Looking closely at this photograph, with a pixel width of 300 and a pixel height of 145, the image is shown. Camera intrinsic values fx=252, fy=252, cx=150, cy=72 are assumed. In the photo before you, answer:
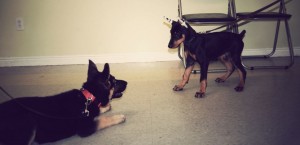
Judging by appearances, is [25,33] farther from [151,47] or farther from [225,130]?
[225,130]

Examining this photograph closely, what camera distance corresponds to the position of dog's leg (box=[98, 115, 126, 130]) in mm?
1654

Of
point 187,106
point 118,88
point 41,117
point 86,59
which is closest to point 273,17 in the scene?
point 187,106

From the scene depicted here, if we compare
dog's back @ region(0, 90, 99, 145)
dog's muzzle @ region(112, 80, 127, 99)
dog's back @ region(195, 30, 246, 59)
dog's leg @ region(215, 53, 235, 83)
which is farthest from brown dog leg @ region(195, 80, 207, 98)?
dog's back @ region(0, 90, 99, 145)

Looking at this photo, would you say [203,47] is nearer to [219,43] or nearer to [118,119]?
[219,43]

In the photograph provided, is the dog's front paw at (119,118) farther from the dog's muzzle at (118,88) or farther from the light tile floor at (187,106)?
the dog's muzzle at (118,88)

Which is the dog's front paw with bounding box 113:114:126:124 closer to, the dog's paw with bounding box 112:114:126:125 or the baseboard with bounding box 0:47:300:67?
the dog's paw with bounding box 112:114:126:125

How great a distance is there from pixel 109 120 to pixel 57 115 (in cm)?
38

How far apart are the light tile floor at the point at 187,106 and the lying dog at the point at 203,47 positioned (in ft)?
0.55

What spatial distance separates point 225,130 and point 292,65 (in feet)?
6.14

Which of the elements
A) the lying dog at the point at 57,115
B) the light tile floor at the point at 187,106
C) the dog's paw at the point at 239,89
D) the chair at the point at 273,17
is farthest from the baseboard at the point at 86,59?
the lying dog at the point at 57,115

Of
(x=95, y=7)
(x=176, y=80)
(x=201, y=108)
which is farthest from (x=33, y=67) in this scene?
(x=201, y=108)

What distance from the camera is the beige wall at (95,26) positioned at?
123 inches

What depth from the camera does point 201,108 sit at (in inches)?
77.6

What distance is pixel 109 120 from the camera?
1.71 meters
